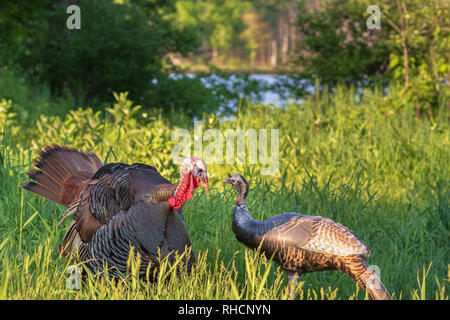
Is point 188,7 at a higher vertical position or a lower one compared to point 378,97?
higher

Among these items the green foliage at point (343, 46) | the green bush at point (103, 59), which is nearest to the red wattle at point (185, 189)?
the green bush at point (103, 59)

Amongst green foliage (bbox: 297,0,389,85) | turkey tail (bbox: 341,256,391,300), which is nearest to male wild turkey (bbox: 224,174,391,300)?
turkey tail (bbox: 341,256,391,300)

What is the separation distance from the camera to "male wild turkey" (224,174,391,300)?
11.9 feet

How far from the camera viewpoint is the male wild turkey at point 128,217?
3.64 meters

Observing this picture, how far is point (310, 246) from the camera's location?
366cm

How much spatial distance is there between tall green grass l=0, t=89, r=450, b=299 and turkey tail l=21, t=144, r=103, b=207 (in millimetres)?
200

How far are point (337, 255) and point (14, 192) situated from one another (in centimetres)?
309

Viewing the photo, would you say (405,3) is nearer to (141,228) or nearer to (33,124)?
(33,124)

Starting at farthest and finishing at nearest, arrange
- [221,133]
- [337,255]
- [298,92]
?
[298,92]
[221,133]
[337,255]

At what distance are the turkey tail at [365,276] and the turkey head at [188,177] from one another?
1020 millimetres

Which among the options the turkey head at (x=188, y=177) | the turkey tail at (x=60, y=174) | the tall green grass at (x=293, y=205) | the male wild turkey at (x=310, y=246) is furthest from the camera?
the turkey tail at (x=60, y=174)

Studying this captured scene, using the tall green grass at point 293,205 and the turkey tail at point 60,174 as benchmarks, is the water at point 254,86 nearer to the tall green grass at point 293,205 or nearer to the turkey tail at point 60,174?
the tall green grass at point 293,205

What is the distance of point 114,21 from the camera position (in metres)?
10.6

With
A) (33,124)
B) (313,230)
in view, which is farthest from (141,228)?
(33,124)
